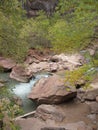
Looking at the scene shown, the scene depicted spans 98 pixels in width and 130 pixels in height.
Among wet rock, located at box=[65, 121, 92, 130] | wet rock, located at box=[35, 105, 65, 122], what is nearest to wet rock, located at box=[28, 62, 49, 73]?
wet rock, located at box=[35, 105, 65, 122]

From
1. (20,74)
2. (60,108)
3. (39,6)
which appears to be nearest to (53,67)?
(20,74)

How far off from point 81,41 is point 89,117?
4.43m

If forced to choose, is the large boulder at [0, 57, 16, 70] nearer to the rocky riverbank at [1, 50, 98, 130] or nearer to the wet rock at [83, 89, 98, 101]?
the rocky riverbank at [1, 50, 98, 130]

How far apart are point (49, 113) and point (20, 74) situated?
8.97m

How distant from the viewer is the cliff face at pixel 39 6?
161ft

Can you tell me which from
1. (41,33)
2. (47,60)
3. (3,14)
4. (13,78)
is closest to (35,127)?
(3,14)

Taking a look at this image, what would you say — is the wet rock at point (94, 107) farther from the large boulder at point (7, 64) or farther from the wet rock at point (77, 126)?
the large boulder at point (7, 64)

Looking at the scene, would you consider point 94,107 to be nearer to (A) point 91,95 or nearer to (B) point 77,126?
(A) point 91,95

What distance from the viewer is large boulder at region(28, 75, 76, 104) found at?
51.7 ft

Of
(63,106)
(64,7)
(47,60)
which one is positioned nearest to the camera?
(64,7)

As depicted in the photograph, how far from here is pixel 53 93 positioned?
15.9 meters

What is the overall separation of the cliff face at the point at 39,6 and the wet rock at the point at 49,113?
36.3m

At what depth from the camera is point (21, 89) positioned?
19.7 metres

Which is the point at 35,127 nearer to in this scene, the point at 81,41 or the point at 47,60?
the point at 81,41
